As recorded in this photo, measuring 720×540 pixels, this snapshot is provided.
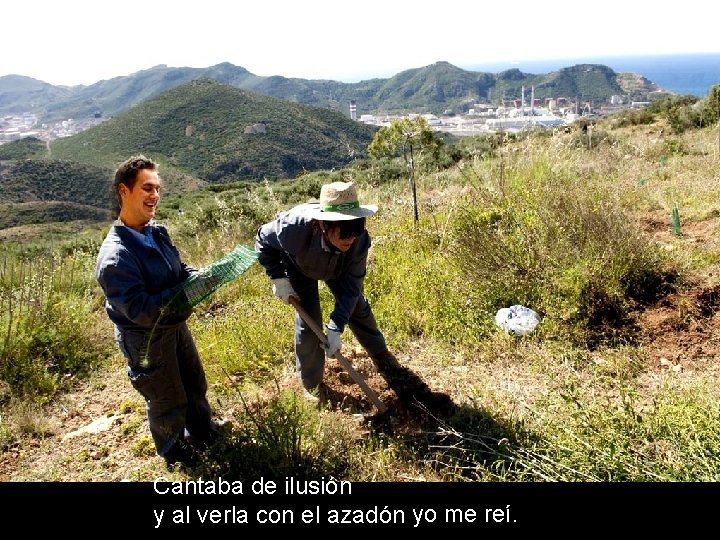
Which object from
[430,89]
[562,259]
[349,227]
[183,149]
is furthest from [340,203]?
[430,89]

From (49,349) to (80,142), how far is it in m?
74.7

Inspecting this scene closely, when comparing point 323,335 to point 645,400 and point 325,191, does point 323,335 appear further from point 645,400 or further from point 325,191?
point 645,400

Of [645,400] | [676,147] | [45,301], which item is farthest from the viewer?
[676,147]

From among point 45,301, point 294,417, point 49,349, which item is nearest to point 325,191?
point 294,417

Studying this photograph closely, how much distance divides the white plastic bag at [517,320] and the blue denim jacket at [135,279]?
7.35 ft

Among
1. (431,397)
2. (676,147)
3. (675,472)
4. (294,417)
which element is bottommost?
(431,397)

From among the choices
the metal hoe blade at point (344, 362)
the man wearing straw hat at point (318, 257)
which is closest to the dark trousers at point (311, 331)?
the man wearing straw hat at point (318, 257)

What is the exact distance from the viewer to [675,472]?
1718mm

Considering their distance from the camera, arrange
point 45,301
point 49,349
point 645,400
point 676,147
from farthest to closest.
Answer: point 676,147 → point 45,301 → point 49,349 → point 645,400

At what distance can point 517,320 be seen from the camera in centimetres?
343

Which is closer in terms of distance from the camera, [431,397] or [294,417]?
[294,417]

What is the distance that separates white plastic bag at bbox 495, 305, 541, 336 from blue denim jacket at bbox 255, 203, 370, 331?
1292 mm

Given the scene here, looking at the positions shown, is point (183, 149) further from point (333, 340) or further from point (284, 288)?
point (333, 340)

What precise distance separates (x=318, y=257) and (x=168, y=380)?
3.32 ft
